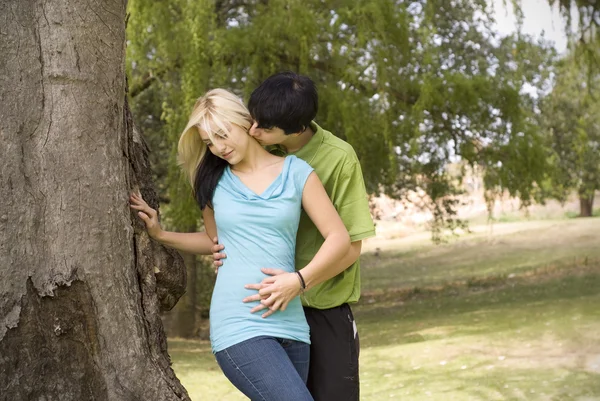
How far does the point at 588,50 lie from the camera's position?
1129cm

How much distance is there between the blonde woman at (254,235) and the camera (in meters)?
2.60

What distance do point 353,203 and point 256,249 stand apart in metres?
0.42

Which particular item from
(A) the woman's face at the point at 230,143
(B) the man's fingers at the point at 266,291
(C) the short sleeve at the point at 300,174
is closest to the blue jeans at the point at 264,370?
(B) the man's fingers at the point at 266,291

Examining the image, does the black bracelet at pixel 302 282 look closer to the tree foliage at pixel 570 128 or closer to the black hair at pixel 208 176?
the black hair at pixel 208 176

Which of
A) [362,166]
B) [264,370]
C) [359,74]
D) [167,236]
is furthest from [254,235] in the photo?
[362,166]

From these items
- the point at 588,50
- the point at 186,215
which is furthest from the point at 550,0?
the point at 186,215

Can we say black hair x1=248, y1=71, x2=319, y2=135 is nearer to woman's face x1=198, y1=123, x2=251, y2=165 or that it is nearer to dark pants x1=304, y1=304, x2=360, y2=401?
woman's face x1=198, y1=123, x2=251, y2=165

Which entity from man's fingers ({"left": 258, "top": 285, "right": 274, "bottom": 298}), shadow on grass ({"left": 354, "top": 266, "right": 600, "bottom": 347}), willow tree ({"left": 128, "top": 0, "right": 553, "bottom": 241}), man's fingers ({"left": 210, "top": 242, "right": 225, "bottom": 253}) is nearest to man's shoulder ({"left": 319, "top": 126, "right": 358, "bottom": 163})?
man's fingers ({"left": 210, "top": 242, "right": 225, "bottom": 253})

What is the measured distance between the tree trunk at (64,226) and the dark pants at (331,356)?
18.3 inches

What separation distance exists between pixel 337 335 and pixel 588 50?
9.26m

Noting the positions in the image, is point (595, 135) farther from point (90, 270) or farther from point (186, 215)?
point (90, 270)

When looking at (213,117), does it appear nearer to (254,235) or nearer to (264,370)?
(254,235)

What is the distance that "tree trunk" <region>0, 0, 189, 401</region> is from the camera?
2785 millimetres

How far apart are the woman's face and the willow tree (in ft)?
23.1
